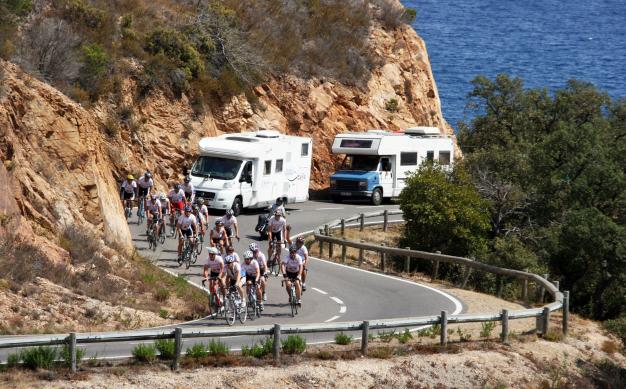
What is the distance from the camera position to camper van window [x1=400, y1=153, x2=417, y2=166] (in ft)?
152

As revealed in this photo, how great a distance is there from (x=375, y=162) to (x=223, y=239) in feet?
60.0

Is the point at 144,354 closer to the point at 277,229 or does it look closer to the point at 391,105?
the point at 277,229

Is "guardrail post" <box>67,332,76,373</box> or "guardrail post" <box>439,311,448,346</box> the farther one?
"guardrail post" <box>439,311,448,346</box>

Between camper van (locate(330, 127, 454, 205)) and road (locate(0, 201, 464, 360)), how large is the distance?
10.3 metres

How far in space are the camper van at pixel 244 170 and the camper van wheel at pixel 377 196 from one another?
503 cm

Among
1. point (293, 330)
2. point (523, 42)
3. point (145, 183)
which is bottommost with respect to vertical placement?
point (293, 330)

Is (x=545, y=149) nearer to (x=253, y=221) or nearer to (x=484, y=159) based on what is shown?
(x=484, y=159)

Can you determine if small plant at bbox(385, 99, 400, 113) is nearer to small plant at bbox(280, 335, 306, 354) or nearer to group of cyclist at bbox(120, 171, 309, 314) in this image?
group of cyclist at bbox(120, 171, 309, 314)

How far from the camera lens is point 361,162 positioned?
4625 cm

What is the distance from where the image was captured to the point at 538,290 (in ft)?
90.2

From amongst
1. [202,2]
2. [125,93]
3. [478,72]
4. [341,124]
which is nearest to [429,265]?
[125,93]

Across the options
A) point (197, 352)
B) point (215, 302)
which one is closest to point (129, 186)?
point (215, 302)

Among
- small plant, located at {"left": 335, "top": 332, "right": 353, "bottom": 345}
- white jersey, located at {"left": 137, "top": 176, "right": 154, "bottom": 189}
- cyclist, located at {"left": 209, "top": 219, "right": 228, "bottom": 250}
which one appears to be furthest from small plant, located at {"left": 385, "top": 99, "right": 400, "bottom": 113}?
small plant, located at {"left": 335, "top": 332, "right": 353, "bottom": 345}

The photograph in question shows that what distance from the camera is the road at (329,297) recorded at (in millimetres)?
23234
